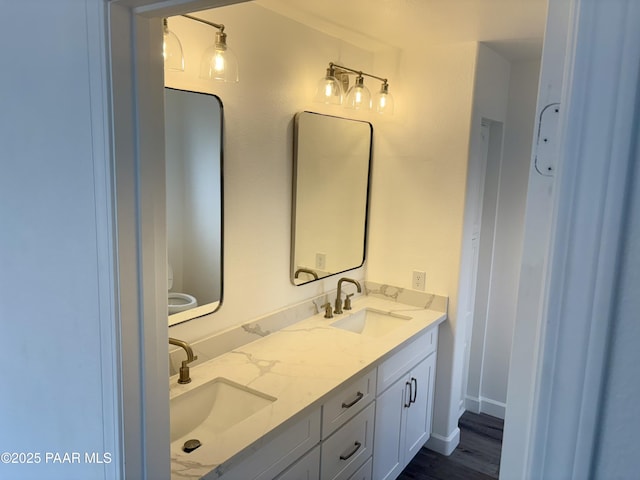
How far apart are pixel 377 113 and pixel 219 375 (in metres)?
1.82

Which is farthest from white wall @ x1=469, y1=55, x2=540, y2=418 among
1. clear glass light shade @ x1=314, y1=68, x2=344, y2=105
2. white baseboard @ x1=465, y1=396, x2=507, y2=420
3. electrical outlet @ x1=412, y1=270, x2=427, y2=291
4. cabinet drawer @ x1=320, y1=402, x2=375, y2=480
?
clear glass light shade @ x1=314, y1=68, x2=344, y2=105

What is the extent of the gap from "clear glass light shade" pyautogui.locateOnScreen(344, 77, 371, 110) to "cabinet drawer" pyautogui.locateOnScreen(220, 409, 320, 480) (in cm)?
158

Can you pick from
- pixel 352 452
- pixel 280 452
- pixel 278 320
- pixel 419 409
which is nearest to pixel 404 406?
pixel 419 409

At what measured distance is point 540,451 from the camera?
0.54 metres

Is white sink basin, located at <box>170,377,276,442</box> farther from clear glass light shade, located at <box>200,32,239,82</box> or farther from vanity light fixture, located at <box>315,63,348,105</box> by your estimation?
vanity light fixture, located at <box>315,63,348,105</box>

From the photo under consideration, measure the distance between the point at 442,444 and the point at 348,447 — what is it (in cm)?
115

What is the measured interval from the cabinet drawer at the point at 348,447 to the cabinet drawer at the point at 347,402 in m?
0.04

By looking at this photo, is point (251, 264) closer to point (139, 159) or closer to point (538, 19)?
point (139, 159)

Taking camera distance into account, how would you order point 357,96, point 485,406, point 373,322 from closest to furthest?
point 357,96, point 373,322, point 485,406

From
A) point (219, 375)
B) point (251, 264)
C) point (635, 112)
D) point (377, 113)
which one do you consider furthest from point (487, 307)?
point (635, 112)

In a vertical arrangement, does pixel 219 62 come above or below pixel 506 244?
above

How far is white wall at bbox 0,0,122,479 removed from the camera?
3.21ft

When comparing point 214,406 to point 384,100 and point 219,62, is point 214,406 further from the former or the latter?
point 384,100

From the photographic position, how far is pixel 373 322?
285cm
